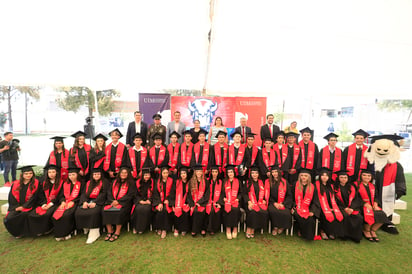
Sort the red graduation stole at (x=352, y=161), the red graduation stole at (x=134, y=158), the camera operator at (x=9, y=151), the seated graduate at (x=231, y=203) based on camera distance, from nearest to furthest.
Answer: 1. the seated graduate at (x=231, y=203)
2. the red graduation stole at (x=352, y=161)
3. the red graduation stole at (x=134, y=158)
4. the camera operator at (x=9, y=151)

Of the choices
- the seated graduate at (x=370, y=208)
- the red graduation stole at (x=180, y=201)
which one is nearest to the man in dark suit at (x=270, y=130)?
the seated graduate at (x=370, y=208)

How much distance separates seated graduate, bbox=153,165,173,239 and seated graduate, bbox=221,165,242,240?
0.98m

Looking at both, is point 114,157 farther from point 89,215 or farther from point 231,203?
point 231,203

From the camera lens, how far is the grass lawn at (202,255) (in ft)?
8.49

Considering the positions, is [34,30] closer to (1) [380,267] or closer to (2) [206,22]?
(2) [206,22]

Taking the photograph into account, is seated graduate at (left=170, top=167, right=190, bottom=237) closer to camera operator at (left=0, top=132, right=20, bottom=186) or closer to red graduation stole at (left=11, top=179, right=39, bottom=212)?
red graduation stole at (left=11, top=179, right=39, bottom=212)

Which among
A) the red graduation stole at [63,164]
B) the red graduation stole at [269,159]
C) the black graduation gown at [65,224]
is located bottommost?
the black graduation gown at [65,224]

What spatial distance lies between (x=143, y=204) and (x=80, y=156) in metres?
1.67

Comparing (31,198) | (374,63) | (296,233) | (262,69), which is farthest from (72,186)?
(374,63)

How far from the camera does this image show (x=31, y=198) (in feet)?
10.7

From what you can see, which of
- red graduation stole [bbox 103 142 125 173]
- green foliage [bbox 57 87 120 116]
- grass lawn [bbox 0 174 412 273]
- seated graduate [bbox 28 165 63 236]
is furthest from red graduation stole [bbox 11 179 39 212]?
green foliage [bbox 57 87 120 116]

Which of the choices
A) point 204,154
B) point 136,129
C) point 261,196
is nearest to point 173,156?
point 204,154

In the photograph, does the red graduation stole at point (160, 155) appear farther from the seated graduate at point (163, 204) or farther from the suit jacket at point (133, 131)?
the suit jacket at point (133, 131)

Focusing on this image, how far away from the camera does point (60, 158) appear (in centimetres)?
378
